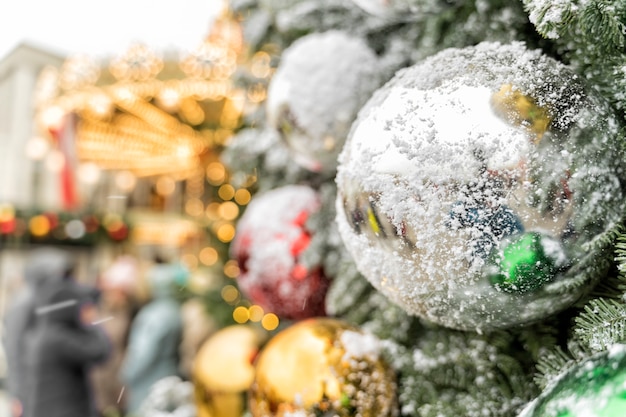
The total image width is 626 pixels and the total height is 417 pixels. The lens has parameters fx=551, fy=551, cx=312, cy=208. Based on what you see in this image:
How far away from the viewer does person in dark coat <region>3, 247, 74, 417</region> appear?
2.20 metres

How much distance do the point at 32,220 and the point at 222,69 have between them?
11.7 feet

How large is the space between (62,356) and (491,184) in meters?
2.06

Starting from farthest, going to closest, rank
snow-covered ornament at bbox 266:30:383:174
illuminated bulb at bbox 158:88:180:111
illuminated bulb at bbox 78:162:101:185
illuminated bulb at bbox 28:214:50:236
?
1. illuminated bulb at bbox 78:162:101:185
2. illuminated bulb at bbox 28:214:50:236
3. illuminated bulb at bbox 158:88:180:111
4. snow-covered ornament at bbox 266:30:383:174

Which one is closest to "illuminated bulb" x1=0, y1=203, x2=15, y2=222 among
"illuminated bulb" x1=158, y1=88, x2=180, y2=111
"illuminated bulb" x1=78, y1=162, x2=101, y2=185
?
"illuminated bulb" x1=78, y1=162, x2=101, y2=185

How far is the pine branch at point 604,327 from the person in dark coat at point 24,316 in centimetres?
216

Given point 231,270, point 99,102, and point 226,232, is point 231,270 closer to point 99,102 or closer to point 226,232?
point 226,232

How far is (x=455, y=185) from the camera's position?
1.55 feet

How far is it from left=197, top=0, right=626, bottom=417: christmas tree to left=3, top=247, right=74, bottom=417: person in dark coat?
69.1 inches

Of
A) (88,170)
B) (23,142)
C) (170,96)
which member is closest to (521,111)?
(170,96)

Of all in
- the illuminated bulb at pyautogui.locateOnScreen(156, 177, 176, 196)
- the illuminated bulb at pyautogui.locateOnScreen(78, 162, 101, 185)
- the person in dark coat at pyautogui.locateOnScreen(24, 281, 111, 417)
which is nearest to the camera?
the person in dark coat at pyautogui.locateOnScreen(24, 281, 111, 417)

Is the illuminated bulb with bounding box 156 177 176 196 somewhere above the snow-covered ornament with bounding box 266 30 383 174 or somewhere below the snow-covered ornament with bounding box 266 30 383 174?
below

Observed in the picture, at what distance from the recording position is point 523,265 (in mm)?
480

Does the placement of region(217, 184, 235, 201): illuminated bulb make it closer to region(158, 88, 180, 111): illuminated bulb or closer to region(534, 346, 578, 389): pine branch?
region(534, 346, 578, 389): pine branch

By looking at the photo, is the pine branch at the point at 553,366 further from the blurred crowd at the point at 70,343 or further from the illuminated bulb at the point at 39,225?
the illuminated bulb at the point at 39,225
